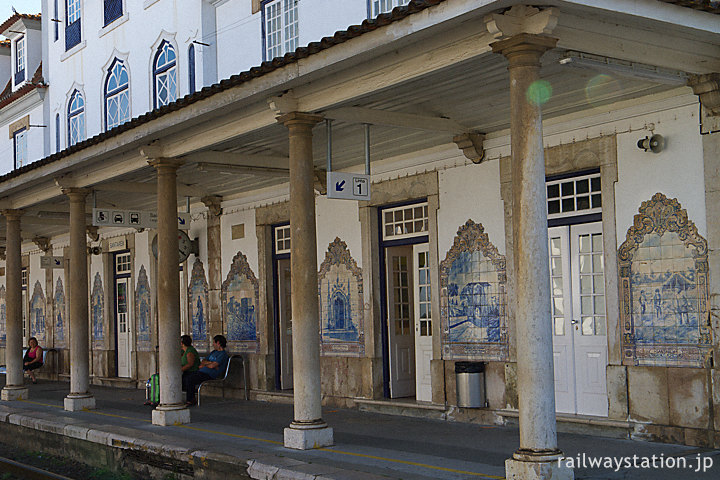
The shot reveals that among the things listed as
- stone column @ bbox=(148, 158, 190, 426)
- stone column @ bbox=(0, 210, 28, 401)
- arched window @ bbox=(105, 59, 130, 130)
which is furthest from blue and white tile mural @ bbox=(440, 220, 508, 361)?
arched window @ bbox=(105, 59, 130, 130)

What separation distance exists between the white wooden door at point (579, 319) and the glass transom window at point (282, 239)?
17.6 ft

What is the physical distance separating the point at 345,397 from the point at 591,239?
15.2 feet

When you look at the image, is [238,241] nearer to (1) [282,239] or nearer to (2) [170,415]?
(1) [282,239]

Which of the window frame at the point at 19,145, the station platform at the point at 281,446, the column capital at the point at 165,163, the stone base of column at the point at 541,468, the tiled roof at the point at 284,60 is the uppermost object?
the window frame at the point at 19,145

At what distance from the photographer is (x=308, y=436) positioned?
29.0 ft

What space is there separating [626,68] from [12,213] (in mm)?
11707

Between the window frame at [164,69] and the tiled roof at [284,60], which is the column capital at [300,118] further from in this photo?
the window frame at [164,69]

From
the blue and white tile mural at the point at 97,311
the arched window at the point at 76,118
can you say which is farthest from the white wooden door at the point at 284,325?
the arched window at the point at 76,118

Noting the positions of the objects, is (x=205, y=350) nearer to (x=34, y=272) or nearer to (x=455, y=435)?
(x=455, y=435)

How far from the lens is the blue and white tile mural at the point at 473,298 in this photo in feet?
34.4

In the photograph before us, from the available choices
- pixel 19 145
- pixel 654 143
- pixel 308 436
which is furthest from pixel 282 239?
pixel 19 145

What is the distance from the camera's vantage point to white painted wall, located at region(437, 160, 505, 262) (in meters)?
10.5

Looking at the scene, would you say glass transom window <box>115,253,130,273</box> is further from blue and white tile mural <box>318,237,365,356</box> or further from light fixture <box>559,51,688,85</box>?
light fixture <box>559,51,688,85</box>

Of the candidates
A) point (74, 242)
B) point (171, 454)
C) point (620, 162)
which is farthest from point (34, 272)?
point (620, 162)
